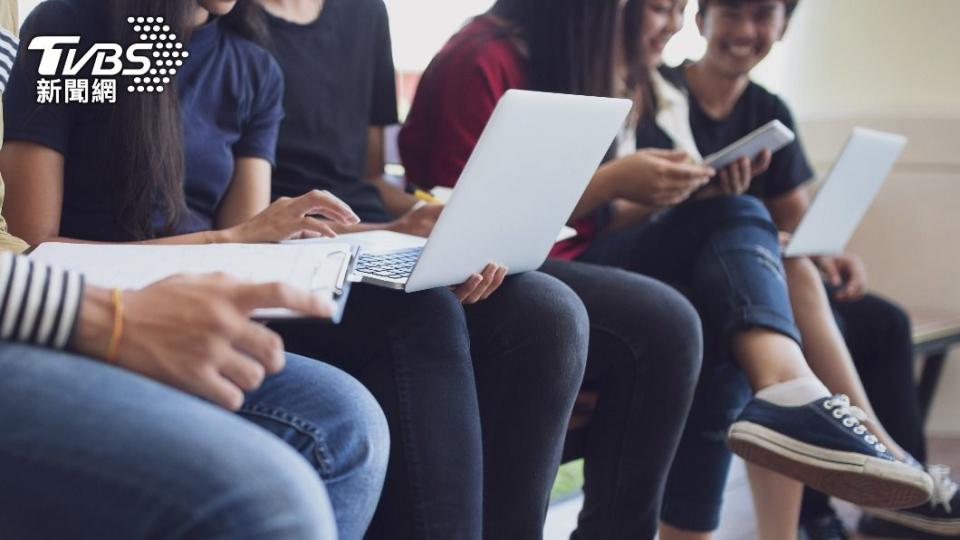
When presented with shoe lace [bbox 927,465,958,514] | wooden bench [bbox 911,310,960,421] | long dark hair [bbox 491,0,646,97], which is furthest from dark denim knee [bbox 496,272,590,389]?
wooden bench [bbox 911,310,960,421]

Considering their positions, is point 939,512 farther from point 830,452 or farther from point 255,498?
point 255,498

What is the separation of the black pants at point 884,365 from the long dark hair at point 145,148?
110 cm

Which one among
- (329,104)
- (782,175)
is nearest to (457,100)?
(329,104)

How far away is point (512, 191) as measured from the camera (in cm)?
82

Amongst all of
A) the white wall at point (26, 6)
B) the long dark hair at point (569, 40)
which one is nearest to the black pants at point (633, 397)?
the long dark hair at point (569, 40)

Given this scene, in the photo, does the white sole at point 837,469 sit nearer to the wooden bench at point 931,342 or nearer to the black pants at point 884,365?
the black pants at point 884,365

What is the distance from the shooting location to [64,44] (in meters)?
0.93

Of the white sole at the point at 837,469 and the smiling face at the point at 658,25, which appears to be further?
the smiling face at the point at 658,25

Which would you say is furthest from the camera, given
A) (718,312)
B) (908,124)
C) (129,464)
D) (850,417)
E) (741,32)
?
(908,124)

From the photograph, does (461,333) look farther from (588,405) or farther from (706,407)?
(706,407)

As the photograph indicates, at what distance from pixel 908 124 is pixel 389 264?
6.10 ft

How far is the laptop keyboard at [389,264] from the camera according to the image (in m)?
→ 0.80

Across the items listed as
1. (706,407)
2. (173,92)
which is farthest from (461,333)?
(706,407)

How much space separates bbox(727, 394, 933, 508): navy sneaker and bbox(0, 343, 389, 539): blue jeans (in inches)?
25.3
